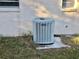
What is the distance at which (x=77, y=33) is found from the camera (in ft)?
29.5

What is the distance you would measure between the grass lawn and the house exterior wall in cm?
46

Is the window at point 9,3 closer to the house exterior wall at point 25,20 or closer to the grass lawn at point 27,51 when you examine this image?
the house exterior wall at point 25,20

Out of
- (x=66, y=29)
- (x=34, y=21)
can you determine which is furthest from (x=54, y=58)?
(x=66, y=29)

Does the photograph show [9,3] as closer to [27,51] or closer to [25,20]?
[25,20]

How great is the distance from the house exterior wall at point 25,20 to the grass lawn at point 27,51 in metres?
0.46

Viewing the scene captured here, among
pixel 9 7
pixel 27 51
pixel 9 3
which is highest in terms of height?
pixel 9 3

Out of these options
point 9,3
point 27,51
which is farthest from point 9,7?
point 27,51

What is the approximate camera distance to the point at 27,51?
7555 millimetres

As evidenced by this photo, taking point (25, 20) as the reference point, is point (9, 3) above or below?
above

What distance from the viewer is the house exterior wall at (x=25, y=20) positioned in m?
8.69

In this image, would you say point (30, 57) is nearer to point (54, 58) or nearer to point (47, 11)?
point (54, 58)

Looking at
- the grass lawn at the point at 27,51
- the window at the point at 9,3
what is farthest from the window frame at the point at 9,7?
the grass lawn at the point at 27,51

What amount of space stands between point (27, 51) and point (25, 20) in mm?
1443

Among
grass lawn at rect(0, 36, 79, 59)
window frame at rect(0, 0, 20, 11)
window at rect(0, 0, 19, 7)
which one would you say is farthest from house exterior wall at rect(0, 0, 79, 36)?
grass lawn at rect(0, 36, 79, 59)
